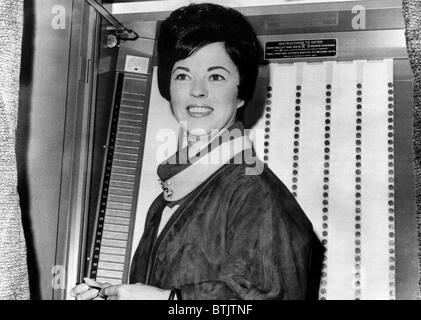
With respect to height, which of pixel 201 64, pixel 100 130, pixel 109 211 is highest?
pixel 201 64

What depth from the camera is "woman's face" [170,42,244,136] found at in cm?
151

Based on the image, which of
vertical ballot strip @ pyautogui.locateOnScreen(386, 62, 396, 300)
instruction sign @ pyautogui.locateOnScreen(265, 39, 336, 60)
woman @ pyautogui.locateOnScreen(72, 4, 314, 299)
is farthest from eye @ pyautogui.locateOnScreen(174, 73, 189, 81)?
vertical ballot strip @ pyautogui.locateOnScreen(386, 62, 396, 300)

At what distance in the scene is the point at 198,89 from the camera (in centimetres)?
152

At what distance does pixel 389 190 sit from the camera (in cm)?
140

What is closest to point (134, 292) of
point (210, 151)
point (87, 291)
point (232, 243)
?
point (87, 291)

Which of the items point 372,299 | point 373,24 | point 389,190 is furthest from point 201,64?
point 372,299

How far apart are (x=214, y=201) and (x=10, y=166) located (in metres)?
0.46

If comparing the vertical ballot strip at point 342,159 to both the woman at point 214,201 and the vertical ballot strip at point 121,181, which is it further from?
the vertical ballot strip at point 121,181

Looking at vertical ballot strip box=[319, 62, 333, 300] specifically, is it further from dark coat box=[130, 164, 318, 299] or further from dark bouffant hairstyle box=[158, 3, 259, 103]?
dark bouffant hairstyle box=[158, 3, 259, 103]

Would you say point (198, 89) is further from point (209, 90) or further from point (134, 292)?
point (134, 292)

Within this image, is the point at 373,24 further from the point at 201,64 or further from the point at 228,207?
the point at 228,207
